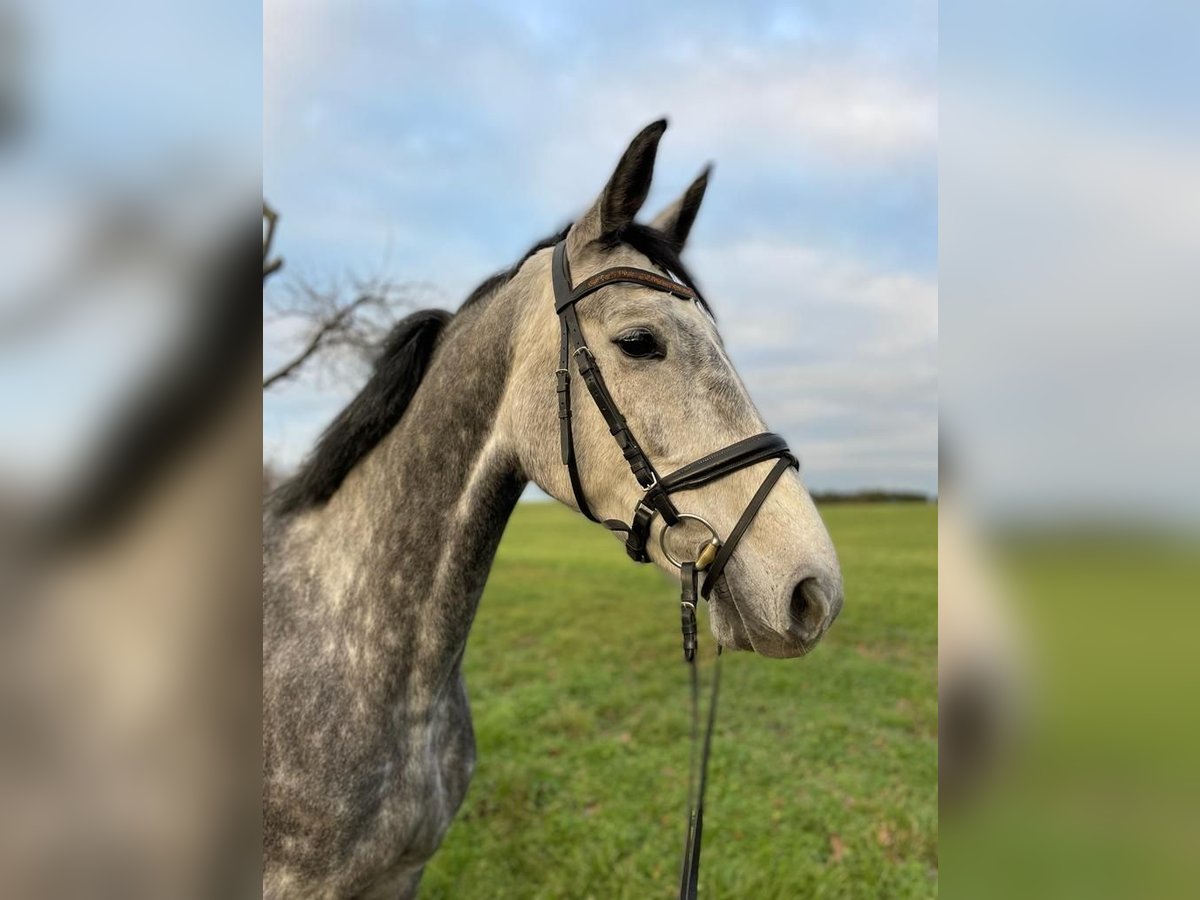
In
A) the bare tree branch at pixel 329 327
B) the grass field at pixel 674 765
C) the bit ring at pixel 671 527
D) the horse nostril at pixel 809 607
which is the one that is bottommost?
the grass field at pixel 674 765

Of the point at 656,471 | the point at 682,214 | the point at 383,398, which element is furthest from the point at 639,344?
the point at 383,398

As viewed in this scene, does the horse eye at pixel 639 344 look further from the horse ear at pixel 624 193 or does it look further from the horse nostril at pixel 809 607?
the horse nostril at pixel 809 607

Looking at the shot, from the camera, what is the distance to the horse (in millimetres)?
1831

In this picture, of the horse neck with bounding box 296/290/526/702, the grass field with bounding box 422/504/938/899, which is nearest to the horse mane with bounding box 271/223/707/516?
the horse neck with bounding box 296/290/526/702

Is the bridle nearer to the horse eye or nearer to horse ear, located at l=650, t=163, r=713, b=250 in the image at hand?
the horse eye

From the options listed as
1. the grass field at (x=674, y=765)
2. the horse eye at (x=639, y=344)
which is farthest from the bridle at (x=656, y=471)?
the grass field at (x=674, y=765)

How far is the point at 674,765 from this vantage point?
596 cm

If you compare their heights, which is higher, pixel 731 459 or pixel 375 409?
pixel 375 409

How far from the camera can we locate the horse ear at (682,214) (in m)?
2.32

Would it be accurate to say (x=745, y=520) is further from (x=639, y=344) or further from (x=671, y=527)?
(x=639, y=344)

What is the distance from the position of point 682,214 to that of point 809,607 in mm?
1372
